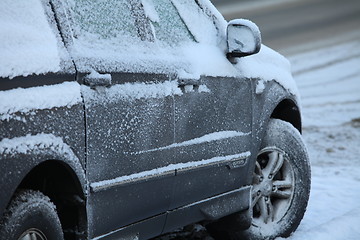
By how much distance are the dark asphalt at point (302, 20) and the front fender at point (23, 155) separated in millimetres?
21121

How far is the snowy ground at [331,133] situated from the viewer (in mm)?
6355

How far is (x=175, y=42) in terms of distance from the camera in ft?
15.8

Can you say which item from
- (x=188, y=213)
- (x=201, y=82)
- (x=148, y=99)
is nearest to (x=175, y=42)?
(x=201, y=82)

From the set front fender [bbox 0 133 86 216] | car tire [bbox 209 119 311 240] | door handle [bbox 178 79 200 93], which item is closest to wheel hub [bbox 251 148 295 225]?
car tire [bbox 209 119 311 240]

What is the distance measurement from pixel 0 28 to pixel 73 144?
0.63 meters

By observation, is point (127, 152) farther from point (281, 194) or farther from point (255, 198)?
point (281, 194)

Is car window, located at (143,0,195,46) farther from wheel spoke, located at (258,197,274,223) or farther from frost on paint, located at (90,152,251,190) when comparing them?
wheel spoke, located at (258,197,274,223)

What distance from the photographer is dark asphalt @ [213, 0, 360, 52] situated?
86.6 ft

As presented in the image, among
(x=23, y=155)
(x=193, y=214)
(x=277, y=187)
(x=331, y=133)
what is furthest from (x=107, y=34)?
(x=331, y=133)

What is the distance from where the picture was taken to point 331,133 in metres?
12.2

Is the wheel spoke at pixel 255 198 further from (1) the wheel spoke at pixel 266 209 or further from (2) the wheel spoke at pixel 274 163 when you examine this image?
(2) the wheel spoke at pixel 274 163

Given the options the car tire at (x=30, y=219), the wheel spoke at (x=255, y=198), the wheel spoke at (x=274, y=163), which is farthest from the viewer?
the wheel spoke at (x=274, y=163)

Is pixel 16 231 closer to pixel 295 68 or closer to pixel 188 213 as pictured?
pixel 188 213

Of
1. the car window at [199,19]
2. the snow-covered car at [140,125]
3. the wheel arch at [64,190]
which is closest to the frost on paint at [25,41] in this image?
the snow-covered car at [140,125]
